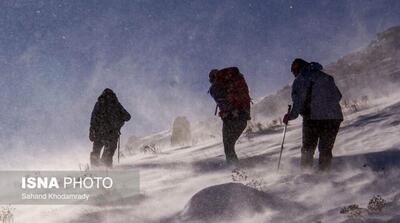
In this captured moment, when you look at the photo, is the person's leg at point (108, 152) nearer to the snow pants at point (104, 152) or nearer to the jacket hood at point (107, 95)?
the snow pants at point (104, 152)

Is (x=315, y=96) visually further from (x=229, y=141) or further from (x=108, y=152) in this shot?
(x=108, y=152)

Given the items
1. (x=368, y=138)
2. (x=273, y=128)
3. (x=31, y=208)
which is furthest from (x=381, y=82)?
(x=31, y=208)

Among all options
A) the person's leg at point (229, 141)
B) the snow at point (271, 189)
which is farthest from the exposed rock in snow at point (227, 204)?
the person's leg at point (229, 141)

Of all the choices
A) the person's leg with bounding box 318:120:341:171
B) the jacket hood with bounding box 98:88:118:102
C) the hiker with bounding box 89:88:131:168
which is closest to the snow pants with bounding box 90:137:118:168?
the hiker with bounding box 89:88:131:168

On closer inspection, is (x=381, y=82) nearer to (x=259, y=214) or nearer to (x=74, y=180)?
(x=74, y=180)

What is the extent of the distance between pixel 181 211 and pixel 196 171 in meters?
3.13

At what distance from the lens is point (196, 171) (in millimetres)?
8898

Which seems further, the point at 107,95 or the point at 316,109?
the point at 107,95

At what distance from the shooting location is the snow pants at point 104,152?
35.2ft

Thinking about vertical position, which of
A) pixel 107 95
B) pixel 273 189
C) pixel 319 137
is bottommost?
pixel 273 189

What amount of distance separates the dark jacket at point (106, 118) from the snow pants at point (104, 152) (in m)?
0.11

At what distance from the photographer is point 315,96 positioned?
23.6 ft

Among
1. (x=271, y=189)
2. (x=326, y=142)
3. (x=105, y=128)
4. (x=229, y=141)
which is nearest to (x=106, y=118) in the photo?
(x=105, y=128)

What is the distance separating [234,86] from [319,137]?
2.01 meters
